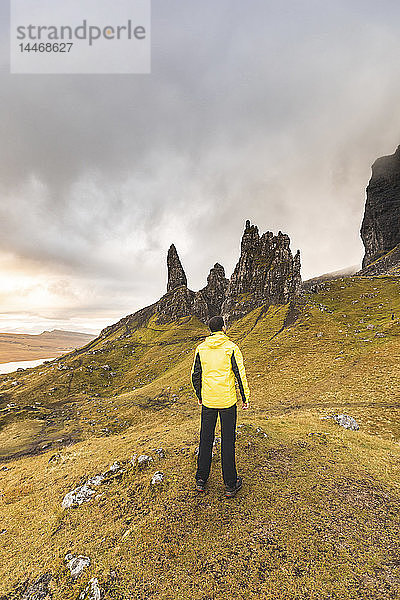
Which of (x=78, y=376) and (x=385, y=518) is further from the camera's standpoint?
(x=78, y=376)

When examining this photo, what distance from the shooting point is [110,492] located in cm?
1148

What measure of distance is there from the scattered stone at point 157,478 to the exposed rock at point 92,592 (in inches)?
146

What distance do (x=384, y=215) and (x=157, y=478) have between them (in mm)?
236221

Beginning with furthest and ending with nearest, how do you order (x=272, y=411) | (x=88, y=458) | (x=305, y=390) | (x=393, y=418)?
1. (x=305, y=390)
2. (x=272, y=411)
3. (x=393, y=418)
4. (x=88, y=458)

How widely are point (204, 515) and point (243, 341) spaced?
65.8 m

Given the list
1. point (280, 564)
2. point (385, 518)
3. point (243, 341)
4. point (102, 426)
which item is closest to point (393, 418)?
point (385, 518)

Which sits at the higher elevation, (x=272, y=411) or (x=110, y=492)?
(x=110, y=492)

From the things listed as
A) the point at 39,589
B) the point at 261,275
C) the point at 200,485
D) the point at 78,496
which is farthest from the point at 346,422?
the point at 261,275

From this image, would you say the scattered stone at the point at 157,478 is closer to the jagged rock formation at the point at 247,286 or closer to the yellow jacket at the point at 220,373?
the yellow jacket at the point at 220,373

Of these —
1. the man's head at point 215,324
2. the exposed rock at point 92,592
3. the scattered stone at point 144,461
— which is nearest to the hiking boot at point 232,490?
the exposed rock at point 92,592

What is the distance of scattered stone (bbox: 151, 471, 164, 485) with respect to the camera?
10820mm

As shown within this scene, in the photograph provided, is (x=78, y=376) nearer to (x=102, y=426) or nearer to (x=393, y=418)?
(x=102, y=426)

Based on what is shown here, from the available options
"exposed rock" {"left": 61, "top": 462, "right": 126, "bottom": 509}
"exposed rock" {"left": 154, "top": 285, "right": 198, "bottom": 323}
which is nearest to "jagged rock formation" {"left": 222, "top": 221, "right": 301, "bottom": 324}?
"exposed rock" {"left": 154, "top": 285, "right": 198, "bottom": 323}

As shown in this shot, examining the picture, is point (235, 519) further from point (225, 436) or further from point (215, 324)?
point (215, 324)
